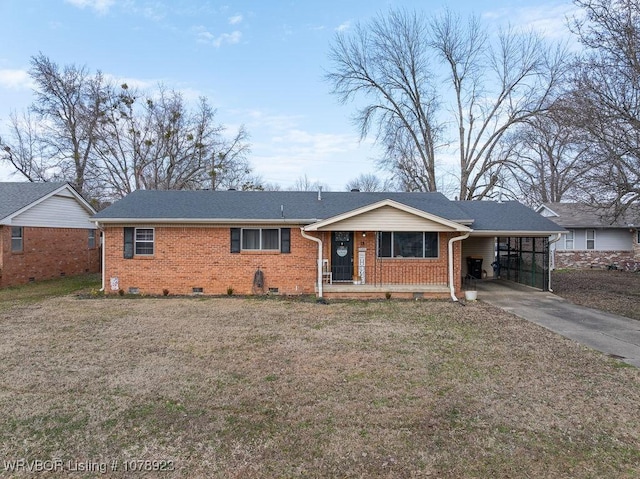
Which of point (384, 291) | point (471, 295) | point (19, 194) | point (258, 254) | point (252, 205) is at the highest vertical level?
point (19, 194)

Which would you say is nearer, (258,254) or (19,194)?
(258,254)

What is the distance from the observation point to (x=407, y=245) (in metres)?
12.6

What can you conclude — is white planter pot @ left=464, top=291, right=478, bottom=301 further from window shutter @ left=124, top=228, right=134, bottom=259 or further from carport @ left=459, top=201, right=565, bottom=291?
window shutter @ left=124, top=228, right=134, bottom=259

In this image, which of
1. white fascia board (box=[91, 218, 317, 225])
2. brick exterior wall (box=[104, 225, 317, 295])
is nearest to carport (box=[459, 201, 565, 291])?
white fascia board (box=[91, 218, 317, 225])

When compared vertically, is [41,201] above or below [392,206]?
above

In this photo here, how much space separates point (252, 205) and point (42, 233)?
32.7 ft

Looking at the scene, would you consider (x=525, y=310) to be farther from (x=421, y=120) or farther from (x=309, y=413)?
(x=421, y=120)

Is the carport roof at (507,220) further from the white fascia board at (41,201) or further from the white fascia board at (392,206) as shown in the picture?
the white fascia board at (41,201)

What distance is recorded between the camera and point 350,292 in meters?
11.9

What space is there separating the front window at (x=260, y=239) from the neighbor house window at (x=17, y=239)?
988 cm

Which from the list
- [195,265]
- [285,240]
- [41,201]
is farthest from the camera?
[41,201]

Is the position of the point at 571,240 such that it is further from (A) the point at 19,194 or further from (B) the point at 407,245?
(A) the point at 19,194

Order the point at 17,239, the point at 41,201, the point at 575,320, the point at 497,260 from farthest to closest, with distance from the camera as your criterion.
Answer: the point at 497,260, the point at 41,201, the point at 17,239, the point at 575,320

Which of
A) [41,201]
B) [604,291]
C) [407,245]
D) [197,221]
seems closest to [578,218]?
[604,291]
